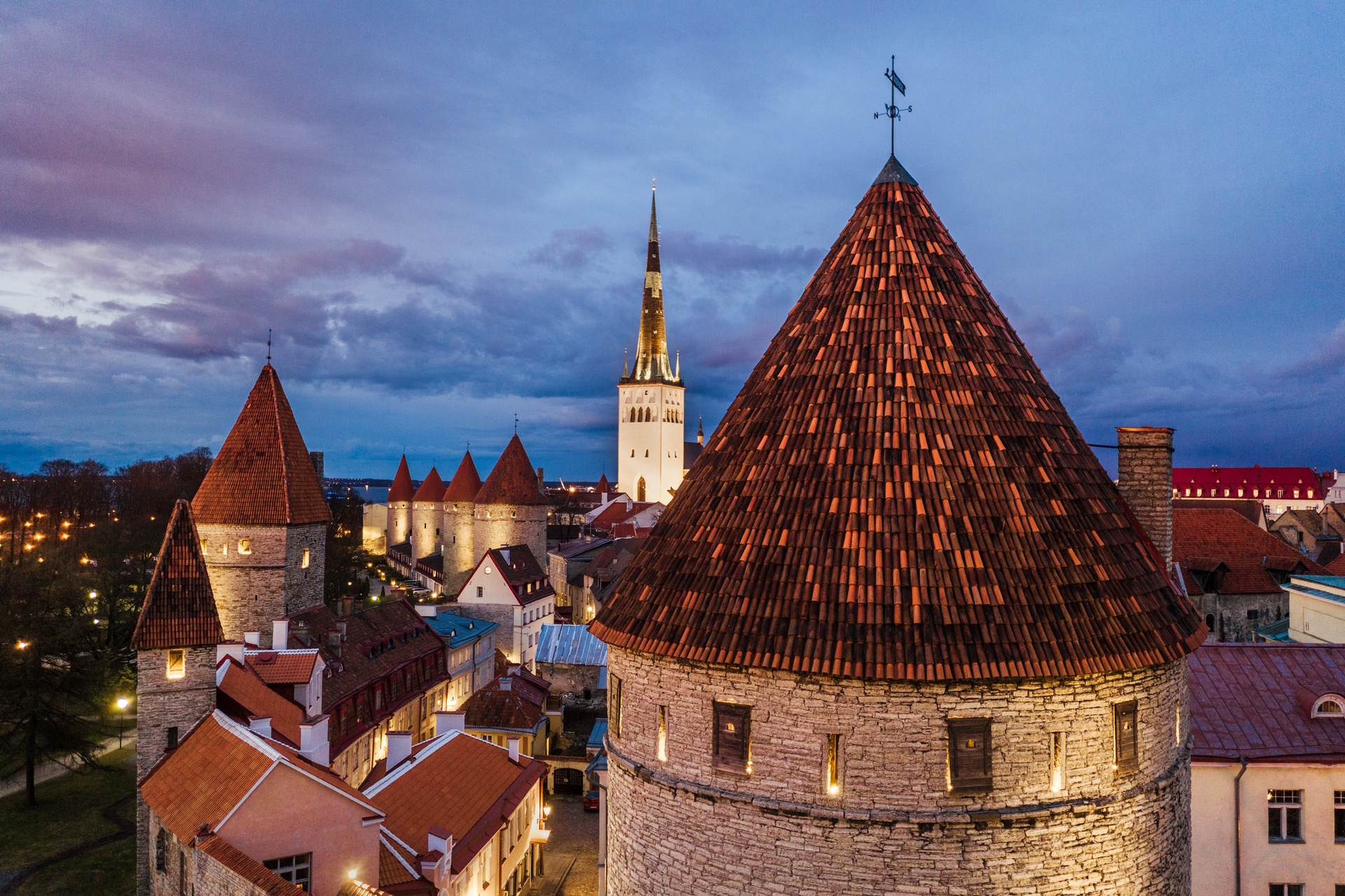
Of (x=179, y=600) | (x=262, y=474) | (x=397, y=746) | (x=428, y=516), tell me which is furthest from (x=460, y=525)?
(x=179, y=600)

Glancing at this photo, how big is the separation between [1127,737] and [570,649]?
34.0 meters

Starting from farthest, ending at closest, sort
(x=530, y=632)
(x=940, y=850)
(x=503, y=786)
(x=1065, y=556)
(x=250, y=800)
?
(x=530, y=632)
(x=503, y=786)
(x=250, y=800)
(x=1065, y=556)
(x=940, y=850)

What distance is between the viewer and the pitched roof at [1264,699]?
1616cm

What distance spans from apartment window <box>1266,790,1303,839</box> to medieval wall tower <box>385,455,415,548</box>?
75075 mm

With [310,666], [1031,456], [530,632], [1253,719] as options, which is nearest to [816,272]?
[1031,456]

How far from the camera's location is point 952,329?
10.0m

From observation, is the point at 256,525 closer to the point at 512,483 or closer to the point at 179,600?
the point at 179,600

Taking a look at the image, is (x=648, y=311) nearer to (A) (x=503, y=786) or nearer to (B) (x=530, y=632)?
(B) (x=530, y=632)

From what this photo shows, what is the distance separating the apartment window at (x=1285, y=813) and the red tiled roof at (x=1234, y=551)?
25006mm

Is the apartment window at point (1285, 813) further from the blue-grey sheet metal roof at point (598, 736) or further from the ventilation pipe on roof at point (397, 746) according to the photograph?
the blue-grey sheet metal roof at point (598, 736)

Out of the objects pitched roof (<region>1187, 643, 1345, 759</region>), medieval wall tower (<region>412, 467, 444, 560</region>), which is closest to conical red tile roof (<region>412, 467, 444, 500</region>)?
medieval wall tower (<region>412, 467, 444, 560</region>)

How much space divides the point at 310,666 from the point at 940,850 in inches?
795

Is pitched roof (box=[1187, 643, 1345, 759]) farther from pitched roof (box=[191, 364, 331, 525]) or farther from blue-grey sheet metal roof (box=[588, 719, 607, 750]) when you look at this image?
pitched roof (box=[191, 364, 331, 525])

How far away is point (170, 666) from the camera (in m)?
19.5
